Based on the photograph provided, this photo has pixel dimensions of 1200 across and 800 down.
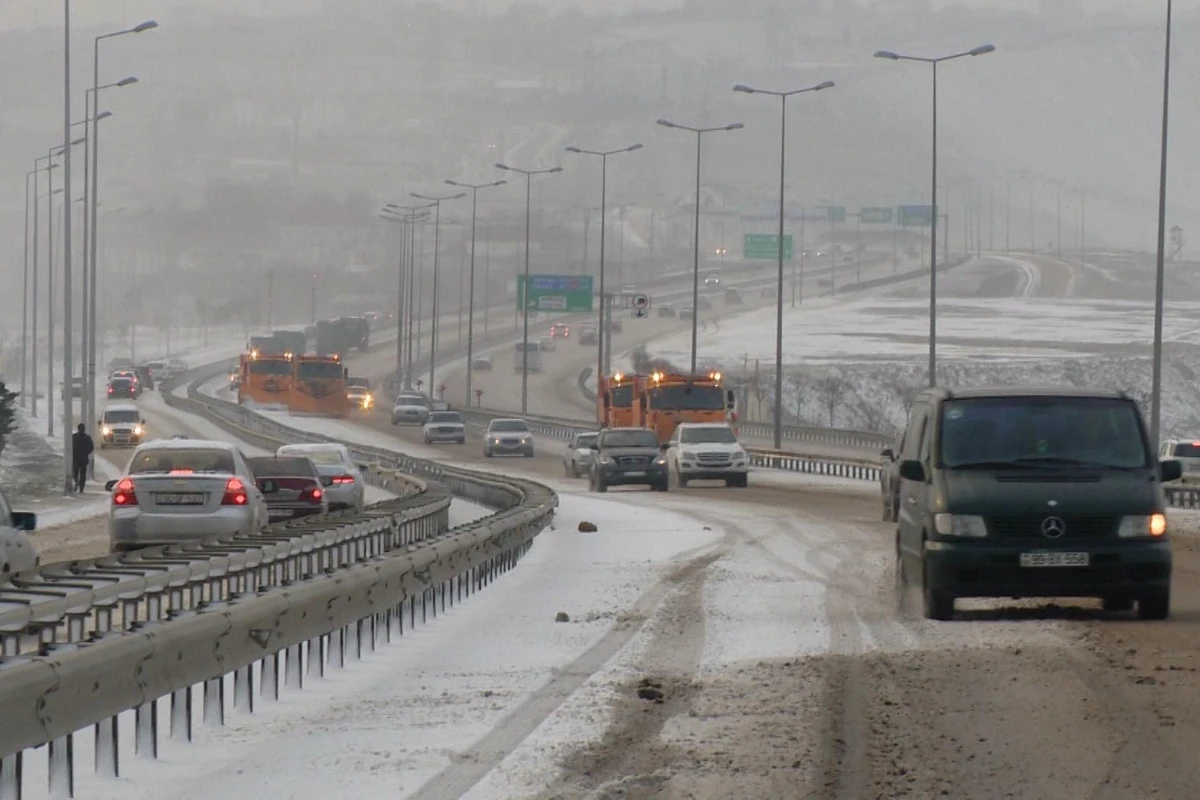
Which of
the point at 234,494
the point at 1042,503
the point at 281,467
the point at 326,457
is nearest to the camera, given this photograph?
the point at 1042,503

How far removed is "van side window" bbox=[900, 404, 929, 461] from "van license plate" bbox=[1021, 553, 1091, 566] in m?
1.62

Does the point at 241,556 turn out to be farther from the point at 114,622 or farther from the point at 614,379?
the point at 614,379

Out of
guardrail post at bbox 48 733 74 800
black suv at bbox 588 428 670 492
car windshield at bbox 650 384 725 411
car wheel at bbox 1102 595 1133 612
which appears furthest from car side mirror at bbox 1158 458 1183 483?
car windshield at bbox 650 384 725 411

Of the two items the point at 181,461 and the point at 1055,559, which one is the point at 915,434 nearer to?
the point at 1055,559

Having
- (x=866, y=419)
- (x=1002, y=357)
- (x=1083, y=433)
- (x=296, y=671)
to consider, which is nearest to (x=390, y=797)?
(x=296, y=671)

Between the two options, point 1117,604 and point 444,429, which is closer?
point 1117,604

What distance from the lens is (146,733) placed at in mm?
10969

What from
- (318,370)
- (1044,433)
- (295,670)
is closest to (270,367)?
(318,370)

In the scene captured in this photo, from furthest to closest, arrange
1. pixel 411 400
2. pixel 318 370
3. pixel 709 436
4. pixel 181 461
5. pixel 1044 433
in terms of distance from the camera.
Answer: pixel 411 400 < pixel 318 370 < pixel 709 436 < pixel 181 461 < pixel 1044 433

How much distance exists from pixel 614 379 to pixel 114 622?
4978 cm

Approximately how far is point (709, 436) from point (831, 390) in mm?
63079

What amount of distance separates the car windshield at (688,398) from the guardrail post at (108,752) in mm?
Answer: 50305

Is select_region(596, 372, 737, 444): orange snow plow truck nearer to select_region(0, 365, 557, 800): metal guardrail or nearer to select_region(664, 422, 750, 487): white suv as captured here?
select_region(664, 422, 750, 487): white suv

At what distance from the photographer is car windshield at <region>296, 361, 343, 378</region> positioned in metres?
96.6
